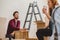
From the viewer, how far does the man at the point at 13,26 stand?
2512mm

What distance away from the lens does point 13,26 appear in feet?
8.30

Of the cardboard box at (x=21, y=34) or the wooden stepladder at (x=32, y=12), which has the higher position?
the wooden stepladder at (x=32, y=12)

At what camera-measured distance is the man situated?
2.51 m

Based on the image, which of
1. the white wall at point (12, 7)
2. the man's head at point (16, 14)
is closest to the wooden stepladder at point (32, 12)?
the white wall at point (12, 7)

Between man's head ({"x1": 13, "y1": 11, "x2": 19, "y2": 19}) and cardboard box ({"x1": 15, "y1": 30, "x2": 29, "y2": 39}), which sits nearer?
cardboard box ({"x1": 15, "y1": 30, "x2": 29, "y2": 39})

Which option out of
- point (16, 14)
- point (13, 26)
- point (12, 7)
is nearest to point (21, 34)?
point (13, 26)

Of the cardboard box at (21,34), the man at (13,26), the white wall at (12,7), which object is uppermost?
the white wall at (12,7)

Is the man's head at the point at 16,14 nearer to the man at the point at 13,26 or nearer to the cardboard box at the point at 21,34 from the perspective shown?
the man at the point at 13,26

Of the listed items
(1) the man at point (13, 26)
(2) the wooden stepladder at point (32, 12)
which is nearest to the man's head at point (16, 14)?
(1) the man at point (13, 26)

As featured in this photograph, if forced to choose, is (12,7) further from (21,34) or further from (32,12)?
(21,34)

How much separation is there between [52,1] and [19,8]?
511mm

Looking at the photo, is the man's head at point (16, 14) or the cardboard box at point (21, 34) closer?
the cardboard box at point (21, 34)

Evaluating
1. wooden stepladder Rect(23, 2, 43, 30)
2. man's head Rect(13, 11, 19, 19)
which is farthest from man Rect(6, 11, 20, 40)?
A: wooden stepladder Rect(23, 2, 43, 30)

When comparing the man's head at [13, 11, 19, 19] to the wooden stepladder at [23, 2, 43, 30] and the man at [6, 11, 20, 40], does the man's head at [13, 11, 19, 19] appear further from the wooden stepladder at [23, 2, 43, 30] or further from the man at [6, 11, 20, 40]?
the wooden stepladder at [23, 2, 43, 30]
